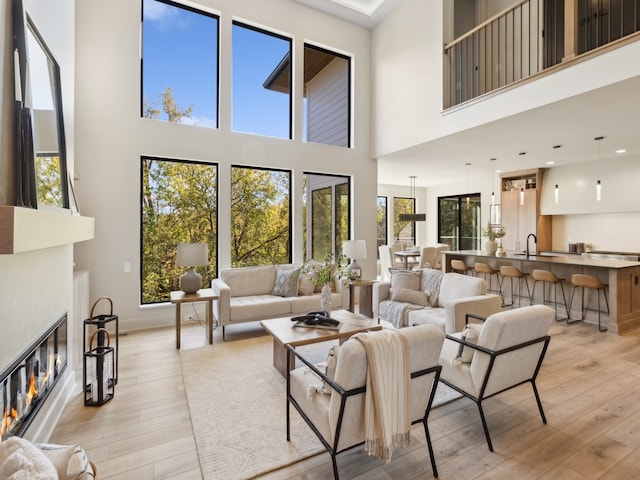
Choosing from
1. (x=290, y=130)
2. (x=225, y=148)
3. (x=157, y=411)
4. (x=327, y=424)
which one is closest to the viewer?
(x=327, y=424)

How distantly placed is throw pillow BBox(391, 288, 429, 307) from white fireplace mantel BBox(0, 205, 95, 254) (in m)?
3.53

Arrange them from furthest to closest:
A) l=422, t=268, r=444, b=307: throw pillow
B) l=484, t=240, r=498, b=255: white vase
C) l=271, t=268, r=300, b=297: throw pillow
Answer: l=484, t=240, r=498, b=255: white vase, l=271, t=268, r=300, b=297: throw pillow, l=422, t=268, r=444, b=307: throw pillow

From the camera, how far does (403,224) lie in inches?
443

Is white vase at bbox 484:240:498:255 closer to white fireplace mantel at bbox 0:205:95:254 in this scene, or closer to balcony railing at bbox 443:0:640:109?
balcony railing at bbox 443:0:640:109

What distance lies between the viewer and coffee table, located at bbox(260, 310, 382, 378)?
9.57 ft

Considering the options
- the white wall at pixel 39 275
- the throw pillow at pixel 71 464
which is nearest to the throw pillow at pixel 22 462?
the throw pillow at pixel 71 464

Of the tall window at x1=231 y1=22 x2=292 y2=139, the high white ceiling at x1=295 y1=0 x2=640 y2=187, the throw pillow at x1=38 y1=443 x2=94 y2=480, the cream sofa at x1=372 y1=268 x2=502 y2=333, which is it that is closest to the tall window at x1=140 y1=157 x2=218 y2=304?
the tall window at x1=231 y1=22 x2=292 y2=139

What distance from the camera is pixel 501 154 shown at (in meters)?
6.44

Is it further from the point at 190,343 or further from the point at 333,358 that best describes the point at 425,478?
the point at 190,343

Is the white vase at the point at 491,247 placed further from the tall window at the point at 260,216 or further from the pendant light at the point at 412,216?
the tall window at the point at 260,216

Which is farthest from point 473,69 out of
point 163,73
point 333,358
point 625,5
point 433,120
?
point 333,358

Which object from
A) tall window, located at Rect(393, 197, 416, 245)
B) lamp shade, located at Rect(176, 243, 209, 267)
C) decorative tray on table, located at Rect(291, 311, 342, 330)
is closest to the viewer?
decorative tray on table, located at Rect(291, 311, 342, 330)

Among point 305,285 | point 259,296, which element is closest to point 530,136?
point 305,285

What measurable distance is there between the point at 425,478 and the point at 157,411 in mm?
2072
